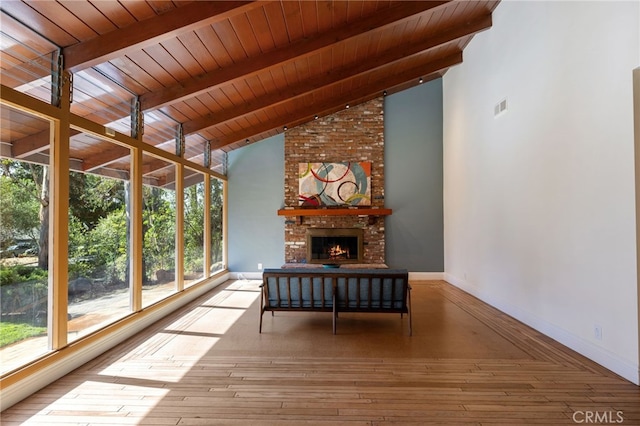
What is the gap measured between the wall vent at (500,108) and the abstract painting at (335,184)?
9.84 feet

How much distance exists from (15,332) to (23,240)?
0.73m

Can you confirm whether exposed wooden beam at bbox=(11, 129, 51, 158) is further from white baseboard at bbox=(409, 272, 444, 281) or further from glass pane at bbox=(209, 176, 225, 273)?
white baseboard at bbox=(409, 272, 444, 281)

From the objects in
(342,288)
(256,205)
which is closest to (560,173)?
(342,288)

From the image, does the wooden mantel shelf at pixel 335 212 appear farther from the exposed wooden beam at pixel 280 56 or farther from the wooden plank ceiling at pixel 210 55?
the exposed wooden beam at pixel 280 56

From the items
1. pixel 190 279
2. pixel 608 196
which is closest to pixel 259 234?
pixel 190 279

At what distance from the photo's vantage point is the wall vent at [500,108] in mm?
4700

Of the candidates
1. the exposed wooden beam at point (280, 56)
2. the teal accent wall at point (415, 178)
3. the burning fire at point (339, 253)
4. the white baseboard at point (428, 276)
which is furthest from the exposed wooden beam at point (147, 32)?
the white baseboard at point (428, 276)

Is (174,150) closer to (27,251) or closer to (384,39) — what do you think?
(27,251)

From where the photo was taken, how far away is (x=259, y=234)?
7602 millimetres

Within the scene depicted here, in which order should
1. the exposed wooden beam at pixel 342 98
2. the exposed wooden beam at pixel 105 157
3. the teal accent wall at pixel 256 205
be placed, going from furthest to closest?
the teal accent wall at pixel 256 205
the exposed wooden beam at pixel 342 98
the exposed wooden beam at pixel 105 157

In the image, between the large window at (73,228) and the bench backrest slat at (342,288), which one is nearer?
the large window at (73,228)

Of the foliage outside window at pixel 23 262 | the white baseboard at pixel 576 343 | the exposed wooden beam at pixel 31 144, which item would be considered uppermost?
the exposed wooden beam at pixel 31 144

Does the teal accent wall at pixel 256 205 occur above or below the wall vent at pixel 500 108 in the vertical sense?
below

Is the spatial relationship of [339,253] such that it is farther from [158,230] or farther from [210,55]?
[210,55]
